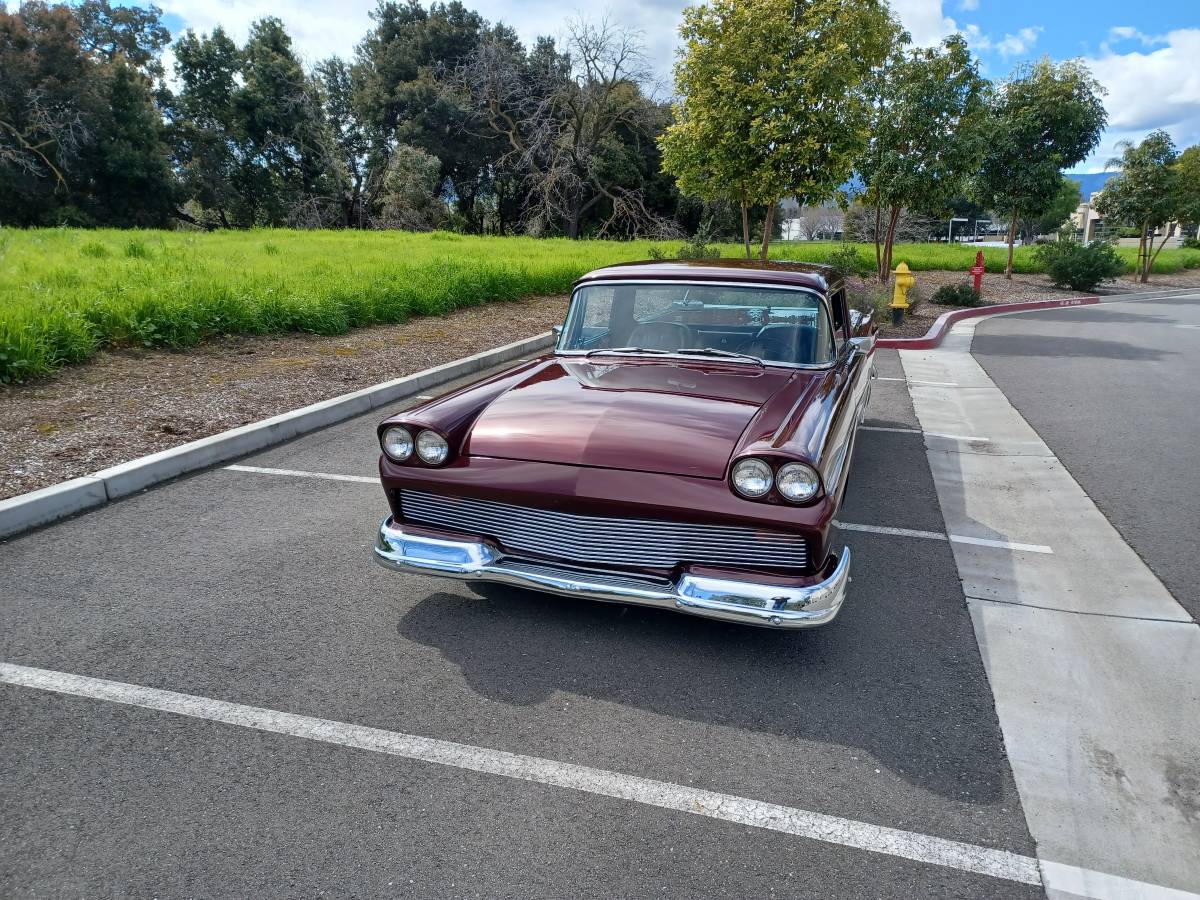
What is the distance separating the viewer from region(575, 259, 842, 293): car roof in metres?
4.35

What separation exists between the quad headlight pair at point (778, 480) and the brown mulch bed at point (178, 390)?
4168mm

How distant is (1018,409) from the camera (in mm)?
7719

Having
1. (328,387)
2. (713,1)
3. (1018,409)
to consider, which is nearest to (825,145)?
(713,1)

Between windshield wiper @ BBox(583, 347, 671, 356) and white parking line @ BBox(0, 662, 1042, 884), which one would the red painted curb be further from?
white parking line @ BBox(0, 662, 1042, 884)

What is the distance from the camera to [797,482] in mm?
2885

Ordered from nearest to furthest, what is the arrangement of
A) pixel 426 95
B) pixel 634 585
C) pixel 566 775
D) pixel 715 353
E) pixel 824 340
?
pixel 566 775, pixel 634 585, pixel 715 353, pixel 824 340, pixel 426 95

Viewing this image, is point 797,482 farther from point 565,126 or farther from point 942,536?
point 565,126

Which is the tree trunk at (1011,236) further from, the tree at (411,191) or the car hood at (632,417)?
the tree at (411,191)

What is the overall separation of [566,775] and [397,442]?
1.59 metres

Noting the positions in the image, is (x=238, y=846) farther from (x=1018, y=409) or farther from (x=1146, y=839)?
(x=1018, y=409)

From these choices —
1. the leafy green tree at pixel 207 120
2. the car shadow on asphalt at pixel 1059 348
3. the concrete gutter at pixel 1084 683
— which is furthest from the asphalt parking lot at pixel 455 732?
the leafy green tree at pixel 207 120

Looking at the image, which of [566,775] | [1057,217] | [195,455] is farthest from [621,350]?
[1057,217]

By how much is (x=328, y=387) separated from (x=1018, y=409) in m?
6.69

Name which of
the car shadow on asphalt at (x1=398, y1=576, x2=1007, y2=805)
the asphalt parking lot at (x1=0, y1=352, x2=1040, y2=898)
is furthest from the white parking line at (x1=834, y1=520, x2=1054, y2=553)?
the car shadow on asphalt at (x1=398, y1=576, x2=1007, y2=805)
